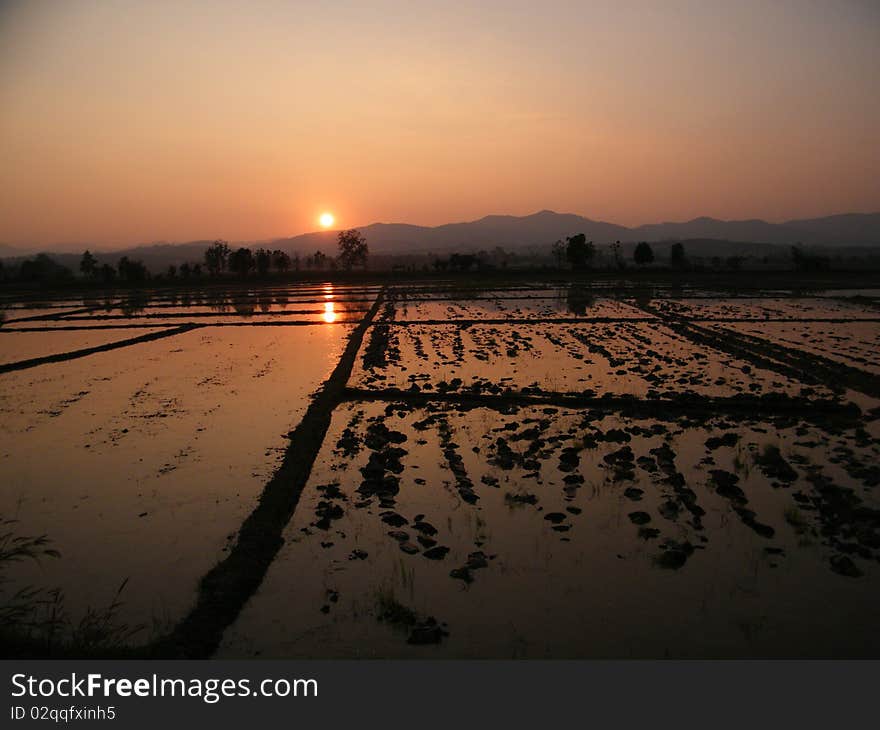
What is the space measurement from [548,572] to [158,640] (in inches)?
124

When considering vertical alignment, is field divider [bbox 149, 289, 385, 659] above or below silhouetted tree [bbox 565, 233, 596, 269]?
below

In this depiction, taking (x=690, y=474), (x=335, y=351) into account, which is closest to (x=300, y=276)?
(x=335, y=351)

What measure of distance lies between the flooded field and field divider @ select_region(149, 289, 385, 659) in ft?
0.08

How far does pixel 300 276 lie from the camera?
173ft

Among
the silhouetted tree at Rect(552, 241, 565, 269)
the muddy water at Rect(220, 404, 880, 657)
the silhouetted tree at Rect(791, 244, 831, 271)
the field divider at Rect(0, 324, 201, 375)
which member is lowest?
the muddy water at Rect(220, 404, 880, 657)

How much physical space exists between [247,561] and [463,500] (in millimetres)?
2393

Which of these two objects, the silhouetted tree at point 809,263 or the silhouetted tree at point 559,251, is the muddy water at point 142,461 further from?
the silhouetted tree at point 559,251

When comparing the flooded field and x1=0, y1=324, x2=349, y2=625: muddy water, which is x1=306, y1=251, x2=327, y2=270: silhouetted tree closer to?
x1=0, y1=324, x2=349, y2=625: muddy water

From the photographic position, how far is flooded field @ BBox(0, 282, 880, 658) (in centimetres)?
404

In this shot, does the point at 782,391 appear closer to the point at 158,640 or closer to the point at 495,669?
the point at 495,669

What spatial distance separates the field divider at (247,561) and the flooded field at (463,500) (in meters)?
0.03

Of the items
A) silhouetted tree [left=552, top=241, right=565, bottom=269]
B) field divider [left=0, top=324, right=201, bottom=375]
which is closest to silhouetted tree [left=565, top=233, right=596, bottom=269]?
silhouetted tree [left=552, top=241, right=565, bottom=269]

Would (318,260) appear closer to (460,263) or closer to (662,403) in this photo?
(460,263)

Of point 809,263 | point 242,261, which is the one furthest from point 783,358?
point 242,261
